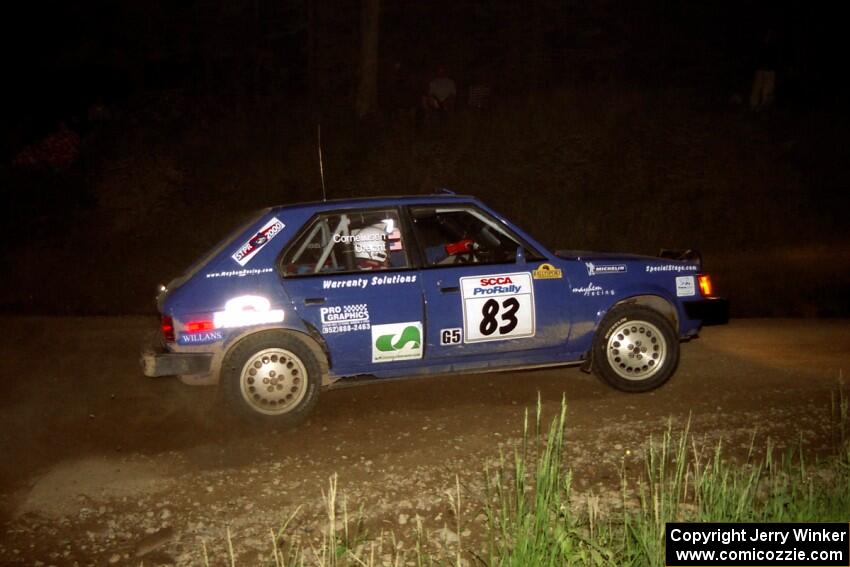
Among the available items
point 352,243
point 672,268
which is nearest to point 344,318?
point 352,243

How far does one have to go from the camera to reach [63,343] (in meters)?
10.3

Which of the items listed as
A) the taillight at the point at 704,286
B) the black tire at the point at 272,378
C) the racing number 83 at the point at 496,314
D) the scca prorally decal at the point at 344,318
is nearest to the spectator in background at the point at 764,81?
the taillight at the point at 704,286

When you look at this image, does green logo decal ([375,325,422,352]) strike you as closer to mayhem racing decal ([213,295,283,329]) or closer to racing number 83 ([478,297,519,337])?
racing number 83 ([478,297,519,337])

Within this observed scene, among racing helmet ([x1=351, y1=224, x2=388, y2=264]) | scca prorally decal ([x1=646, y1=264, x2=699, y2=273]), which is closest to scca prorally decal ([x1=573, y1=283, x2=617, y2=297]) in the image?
scca prorally decal ([x1=646, y1=264, x2=699, y2=273])

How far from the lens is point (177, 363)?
7.18 metres

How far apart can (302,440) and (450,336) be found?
4.53ft

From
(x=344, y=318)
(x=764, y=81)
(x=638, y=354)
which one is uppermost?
(x=764, y=81)

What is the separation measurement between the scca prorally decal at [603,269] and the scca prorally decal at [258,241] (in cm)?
245

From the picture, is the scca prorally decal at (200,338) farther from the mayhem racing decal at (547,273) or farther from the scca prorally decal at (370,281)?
the mayhem racing decal at (547,273)

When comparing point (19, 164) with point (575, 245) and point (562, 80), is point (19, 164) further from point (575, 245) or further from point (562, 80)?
point (562, 80)

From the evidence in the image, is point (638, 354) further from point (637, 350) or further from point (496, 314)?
point (496, 314)

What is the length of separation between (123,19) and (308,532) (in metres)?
22.8

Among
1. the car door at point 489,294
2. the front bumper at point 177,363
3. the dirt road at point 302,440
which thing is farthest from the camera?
the car door at point 489,294

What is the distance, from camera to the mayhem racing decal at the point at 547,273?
299 inches
